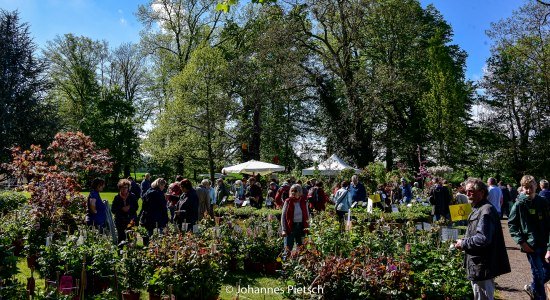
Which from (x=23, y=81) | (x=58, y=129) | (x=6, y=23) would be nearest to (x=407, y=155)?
(x=58, y=129)

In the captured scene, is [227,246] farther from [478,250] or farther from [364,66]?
[364,66]

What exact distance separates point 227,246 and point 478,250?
421 centimetres

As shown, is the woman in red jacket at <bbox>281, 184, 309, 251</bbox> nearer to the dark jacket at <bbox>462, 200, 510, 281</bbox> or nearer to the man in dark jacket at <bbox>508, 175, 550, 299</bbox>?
the man in dark jacket at <bbox>508, 175, 550, 299</bbox>

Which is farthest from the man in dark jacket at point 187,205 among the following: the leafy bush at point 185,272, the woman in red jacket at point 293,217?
the leafy bush at point 185,272

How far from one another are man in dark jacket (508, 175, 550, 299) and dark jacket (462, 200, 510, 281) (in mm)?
1686

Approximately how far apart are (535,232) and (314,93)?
2530 cm

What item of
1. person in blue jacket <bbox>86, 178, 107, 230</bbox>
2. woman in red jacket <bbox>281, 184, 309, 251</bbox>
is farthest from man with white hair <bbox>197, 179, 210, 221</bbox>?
woman in red jacket <bbox>281, 184, 309, 251</bbox>

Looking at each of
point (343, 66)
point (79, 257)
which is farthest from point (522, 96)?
point (79, 257)

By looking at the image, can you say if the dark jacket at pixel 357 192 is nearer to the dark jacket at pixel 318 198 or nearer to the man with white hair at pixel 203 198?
the dark jacket at pixel 318 198

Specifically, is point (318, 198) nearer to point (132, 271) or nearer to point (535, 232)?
point (535, 232)

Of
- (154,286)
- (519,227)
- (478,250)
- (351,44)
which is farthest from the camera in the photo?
(351,44)

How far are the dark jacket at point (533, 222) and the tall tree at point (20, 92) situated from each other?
2466cm

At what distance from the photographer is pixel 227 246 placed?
7348mm

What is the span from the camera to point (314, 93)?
30.3 metres
